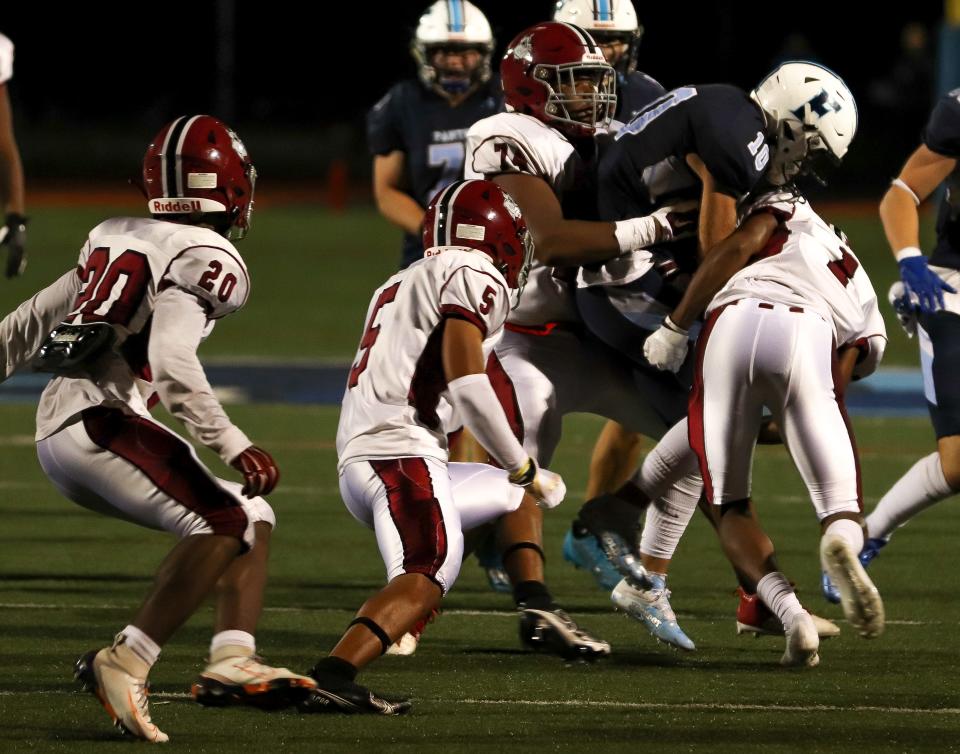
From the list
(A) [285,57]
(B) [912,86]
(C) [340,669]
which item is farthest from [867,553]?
(A) [285,57]

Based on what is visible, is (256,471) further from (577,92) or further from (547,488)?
(577,92)

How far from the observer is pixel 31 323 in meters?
4.36

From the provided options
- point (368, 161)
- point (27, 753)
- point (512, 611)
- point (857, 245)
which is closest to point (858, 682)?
point (512, 611)

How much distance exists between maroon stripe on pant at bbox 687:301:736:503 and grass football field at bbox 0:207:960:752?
0.46 m

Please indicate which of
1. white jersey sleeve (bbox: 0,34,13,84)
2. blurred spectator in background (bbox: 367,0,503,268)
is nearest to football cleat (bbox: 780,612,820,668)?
blurred spectator in background (bbox: 367,0,503,268)

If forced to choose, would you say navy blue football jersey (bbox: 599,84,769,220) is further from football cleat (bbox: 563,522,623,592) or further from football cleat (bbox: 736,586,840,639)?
football cleat (bbox: 736,586,840,639)

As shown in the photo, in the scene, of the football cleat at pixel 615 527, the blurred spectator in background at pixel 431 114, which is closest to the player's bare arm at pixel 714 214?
the football cleat at pixel 615 527

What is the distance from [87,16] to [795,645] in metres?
27.4

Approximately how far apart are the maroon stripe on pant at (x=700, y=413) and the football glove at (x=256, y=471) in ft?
3.91

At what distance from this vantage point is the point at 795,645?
4543 millimetres

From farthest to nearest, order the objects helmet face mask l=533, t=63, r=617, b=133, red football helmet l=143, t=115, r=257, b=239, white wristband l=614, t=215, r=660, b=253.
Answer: helmet face mask l=533, t=63, r=617, b=133, white wristband l=614, t=215, r=660, b=253, red football helmet l=143, t=115, r=257, b=239

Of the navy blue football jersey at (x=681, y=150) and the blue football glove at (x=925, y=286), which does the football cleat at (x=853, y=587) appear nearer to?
the navy blue football jersey at (x=681, y=150)

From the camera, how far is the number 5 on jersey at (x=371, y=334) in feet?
14.7

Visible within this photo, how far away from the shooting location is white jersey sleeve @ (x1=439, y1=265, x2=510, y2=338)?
434cm
